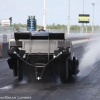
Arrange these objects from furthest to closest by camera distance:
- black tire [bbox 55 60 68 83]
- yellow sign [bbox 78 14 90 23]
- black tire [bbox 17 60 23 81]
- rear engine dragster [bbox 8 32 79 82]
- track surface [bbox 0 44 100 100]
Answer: yellow sign [bbox 78 14 90 23]
black tire [bbox 17 60 23 81]
black tire [bbox 55 60 68 83]
rear engine dragster [bbox 8 32 79 82]
track surface [bbox 0 44 100 100]

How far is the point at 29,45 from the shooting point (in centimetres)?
1163

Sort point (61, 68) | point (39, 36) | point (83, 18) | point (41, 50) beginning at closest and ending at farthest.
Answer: point (41, 50) → point (39, 36) → point (61, 68) → point (83, 18)

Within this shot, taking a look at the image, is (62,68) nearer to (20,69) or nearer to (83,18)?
(20,69)

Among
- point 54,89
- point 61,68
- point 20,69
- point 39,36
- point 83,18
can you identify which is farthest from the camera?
point 83,18

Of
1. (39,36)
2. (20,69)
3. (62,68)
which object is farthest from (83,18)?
(39,36)

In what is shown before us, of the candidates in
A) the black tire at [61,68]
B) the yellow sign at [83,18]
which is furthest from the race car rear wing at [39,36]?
the yellow sign at [83,18]

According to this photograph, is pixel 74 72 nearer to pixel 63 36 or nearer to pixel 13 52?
pixel 63 36

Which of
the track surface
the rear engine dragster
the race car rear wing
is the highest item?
the race car rear wing

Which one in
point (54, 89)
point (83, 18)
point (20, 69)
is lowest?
point (54, 89)

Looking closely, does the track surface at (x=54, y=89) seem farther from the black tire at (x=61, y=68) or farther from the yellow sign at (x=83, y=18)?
the yellow sign at (x=83, y=18)

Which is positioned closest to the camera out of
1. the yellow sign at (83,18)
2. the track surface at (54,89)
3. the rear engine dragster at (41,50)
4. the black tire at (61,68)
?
the track surface at (54,89)

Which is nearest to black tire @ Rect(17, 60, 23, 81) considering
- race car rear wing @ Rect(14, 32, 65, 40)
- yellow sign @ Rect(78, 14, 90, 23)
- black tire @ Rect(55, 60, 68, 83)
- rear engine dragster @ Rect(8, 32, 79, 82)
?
rear engine dragster @ Rect(8, 32, 79, 82)

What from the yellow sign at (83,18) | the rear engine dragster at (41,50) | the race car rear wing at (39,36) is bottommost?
the rear engine dragster at (41,50)

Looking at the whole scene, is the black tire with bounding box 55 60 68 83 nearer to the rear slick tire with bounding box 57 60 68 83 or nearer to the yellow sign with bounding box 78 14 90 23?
the rear slick tire with bounding box 57 60 68 83
